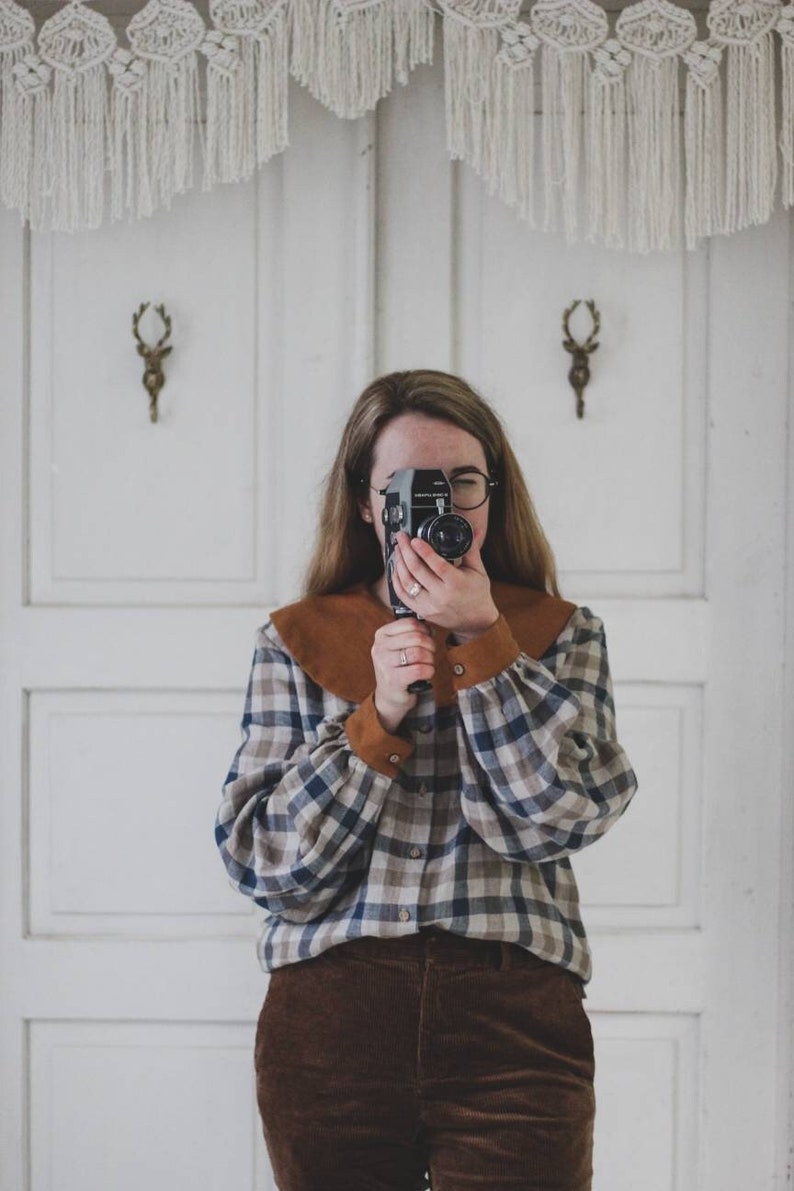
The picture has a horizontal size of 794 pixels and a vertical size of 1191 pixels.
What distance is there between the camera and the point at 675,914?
5.32ft

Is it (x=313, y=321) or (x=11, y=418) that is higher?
(x=313, y=321)

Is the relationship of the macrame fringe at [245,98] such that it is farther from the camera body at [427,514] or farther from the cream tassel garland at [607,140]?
the camera body at [427,514]

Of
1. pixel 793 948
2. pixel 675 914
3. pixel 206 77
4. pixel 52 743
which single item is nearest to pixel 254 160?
pixel 206 77

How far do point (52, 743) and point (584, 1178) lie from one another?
93cm

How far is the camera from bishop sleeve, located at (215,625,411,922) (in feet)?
3.34

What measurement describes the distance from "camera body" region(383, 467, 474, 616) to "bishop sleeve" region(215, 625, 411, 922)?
14 centimetres

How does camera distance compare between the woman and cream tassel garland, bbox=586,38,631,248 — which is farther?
cream tassel garland, bbox=586,38,631,248

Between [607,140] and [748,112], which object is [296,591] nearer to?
[607,140]

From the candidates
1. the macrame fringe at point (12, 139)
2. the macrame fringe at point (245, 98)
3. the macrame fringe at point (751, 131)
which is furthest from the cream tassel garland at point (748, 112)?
the macrame fringe at point (12, 139)

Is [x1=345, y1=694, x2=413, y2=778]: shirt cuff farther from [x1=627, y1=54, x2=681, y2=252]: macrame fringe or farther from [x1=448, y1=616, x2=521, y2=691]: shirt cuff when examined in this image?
[x1=627, y1=54, x2=681, y2=252]: macrame fringe

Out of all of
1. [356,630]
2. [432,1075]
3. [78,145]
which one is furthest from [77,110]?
[432,1075]

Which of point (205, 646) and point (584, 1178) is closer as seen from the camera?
point (584, 1178)

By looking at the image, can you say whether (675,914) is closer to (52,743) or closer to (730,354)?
(730,354)

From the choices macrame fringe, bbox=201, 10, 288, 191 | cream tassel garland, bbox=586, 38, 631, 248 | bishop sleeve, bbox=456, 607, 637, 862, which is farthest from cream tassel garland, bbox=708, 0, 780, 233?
bishop sleeve, bbox=456, 607, 637, 862
